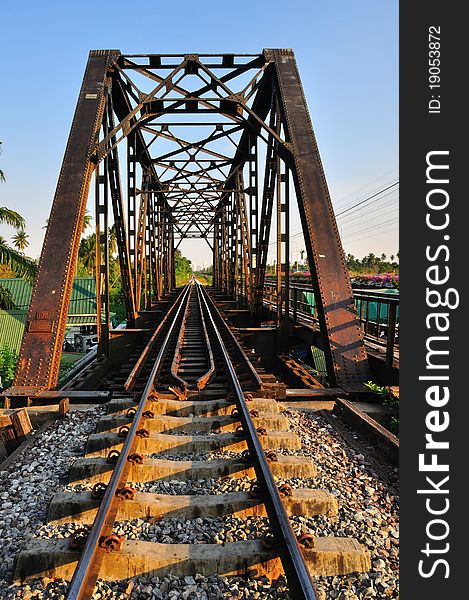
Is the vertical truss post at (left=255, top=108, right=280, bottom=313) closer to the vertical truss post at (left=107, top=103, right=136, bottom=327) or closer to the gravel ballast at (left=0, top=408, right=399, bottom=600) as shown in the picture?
the vertical truss post at (left=107, top=103, right=136, bottom=327)

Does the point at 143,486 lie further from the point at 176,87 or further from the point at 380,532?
the point at 176,87

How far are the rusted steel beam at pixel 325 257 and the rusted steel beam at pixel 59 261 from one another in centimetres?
342

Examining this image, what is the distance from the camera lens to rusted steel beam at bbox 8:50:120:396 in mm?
5711

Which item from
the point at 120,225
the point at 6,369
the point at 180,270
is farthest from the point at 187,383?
the point at 180,270

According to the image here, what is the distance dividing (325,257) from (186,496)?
Result: 14.5 ft

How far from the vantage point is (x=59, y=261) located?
20.5ft

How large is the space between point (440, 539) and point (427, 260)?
74.1 inches

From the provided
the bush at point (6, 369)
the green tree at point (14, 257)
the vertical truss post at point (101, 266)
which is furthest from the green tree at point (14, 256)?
the vertical truss post at point (101, 266)

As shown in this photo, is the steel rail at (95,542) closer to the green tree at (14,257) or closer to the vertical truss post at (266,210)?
the vertical truss post at (266,210)

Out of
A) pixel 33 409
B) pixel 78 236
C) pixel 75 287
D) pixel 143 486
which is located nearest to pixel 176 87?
pixel 78 236

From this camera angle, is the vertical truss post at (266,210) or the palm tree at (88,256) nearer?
the vertical truss post at (266,210)

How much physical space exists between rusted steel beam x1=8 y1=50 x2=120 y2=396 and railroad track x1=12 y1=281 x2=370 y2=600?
50.7 inches

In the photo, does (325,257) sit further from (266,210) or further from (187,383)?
(266,210)

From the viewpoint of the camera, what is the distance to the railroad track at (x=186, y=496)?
227 cm
